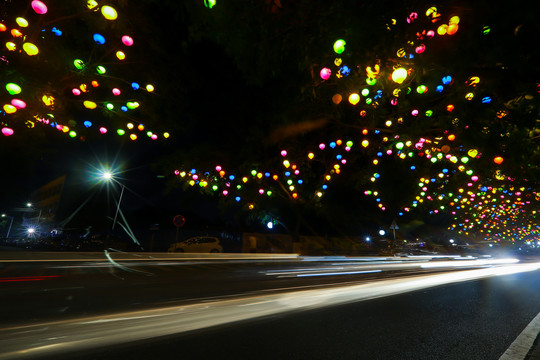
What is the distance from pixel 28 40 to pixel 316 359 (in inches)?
243

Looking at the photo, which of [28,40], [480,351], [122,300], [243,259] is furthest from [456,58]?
[243,259]

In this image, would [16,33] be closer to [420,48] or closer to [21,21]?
[21,21]

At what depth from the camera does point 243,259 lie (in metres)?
12.9

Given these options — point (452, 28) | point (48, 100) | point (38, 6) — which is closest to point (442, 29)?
point (452, 28)

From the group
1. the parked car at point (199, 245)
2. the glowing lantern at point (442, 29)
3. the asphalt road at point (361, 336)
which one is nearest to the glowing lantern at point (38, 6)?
the asphalt road at point (361, 336)

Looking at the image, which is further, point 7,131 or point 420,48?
point 7,131

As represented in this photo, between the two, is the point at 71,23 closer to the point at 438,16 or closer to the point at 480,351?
the point at 438,16

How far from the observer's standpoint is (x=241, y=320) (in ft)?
12.1

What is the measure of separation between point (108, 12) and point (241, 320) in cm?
517

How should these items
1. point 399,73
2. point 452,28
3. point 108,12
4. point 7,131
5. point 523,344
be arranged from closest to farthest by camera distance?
point 523,344, point 452,28, point 399,73, point 108,12, point 7,131

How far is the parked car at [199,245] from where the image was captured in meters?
17.9

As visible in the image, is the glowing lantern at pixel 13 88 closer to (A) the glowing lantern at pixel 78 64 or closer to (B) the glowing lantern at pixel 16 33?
(B) the glowing lantern at pixel 16 33

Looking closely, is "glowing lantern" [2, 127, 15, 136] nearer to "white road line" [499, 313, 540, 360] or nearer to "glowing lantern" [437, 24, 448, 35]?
"glowing lantern" [437, 24, 448, 35]

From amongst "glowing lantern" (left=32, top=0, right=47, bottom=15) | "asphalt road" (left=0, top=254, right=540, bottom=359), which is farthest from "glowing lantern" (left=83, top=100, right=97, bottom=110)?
"asphalt road" (left=0, top=254, right=540, bottom=359)
